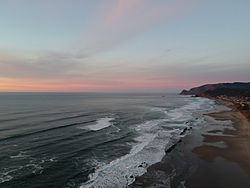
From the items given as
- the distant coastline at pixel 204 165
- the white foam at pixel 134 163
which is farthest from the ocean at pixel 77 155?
the distant coastline at pixel 204 165

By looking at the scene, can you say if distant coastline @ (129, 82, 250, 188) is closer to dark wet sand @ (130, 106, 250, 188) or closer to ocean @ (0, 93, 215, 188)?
dark wet sand @ (130, 106, 250, 188)

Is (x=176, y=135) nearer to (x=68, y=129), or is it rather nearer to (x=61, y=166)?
(x=68, y=129)

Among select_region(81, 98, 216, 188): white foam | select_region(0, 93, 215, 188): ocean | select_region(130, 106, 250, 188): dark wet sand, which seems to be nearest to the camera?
select_region(130, 106, 250, 188): dark wet sand

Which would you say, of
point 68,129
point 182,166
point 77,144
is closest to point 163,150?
point 182,166

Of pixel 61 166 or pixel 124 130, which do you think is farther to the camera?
pixel 124 130

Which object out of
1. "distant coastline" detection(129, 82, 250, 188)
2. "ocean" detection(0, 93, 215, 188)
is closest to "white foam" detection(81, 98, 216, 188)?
"ocean" detection(0, 93, 215, 188)

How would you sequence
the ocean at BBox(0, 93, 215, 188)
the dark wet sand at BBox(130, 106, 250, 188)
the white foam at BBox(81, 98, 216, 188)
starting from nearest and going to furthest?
1. the dark wet sand at BBox(130, 106, 250, 188)
2. the white foam at BBox(81, 98, 216, 188)
3. the ocean at BBox(0, 93, 215, 188)

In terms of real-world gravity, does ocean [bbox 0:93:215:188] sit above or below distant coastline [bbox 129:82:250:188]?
above

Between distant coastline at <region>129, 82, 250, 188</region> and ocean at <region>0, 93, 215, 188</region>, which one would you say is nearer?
distant coastline at <region>129, 82, 250, 188</region>
